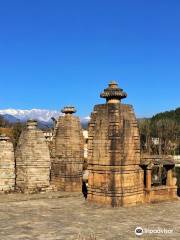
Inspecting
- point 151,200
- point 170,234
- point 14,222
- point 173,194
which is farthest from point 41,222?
point 173,194

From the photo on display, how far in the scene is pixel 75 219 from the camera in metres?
13.8

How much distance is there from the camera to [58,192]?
20031 millimetres

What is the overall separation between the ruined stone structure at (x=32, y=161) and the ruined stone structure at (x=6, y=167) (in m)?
0.36

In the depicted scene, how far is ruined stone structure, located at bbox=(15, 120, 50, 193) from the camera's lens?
64.9 ft

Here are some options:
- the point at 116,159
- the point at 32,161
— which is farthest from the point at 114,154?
the point at 32,161

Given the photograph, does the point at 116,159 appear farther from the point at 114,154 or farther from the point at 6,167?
the point at 6,167

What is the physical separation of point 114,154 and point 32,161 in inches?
206

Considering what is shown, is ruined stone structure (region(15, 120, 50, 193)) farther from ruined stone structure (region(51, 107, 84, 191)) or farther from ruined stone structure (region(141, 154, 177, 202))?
ruined stone structure (region(141, 154, 177, 202))

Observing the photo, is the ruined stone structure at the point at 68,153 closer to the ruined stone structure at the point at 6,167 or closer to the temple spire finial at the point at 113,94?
the ruined stone structure at the point at 6,167

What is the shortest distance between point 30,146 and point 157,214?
25.2 ft

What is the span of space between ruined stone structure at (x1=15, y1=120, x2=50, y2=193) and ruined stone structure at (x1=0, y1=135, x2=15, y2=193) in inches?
14.0

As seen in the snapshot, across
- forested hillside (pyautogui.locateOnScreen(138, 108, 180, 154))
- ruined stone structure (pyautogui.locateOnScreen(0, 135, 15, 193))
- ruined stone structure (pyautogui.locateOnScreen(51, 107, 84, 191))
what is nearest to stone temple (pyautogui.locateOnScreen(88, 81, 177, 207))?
ruined stone structure (pyautogui.locateOnScreen(51, 107, 84, 191))

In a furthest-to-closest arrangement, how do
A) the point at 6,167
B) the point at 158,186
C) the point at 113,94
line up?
the point at 6,167 → the point at 158,186 → the point at 113,94

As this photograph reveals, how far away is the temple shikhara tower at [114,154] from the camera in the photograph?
16.2 meters
